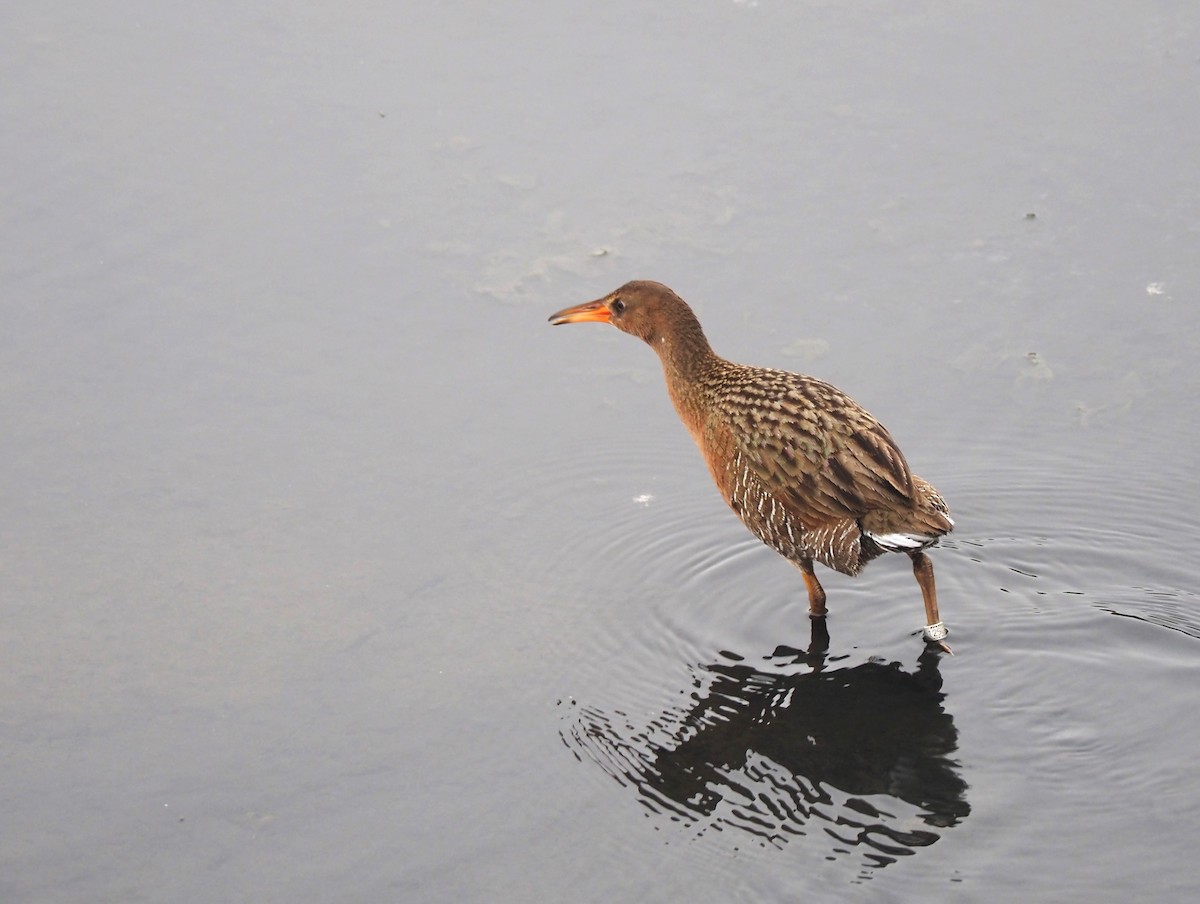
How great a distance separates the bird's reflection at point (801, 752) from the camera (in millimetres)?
4391

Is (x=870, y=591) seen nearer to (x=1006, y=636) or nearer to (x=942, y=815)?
(x=1006, y=636)

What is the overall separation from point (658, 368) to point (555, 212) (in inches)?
42.8

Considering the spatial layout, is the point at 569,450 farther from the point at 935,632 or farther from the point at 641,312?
the point at 935,632

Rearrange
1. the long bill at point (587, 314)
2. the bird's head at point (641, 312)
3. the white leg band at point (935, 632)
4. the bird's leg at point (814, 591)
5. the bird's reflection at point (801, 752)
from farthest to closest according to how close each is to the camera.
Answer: the long bill at point (587, 314) < the bird's head at point (641, 312) < the bird's leg at point (814, 591) < the white leg band at point (935, 632) < the bird's reflection at point (801, 752)

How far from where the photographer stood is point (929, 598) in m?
5.16

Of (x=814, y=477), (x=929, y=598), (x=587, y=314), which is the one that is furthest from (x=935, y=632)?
(x=587, y=314)

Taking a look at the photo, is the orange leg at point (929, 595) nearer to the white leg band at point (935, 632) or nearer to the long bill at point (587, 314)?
the white leg band at point (935, 632)

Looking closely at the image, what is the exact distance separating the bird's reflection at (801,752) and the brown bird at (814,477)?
1.23 feet

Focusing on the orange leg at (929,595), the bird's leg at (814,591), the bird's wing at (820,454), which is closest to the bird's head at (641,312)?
the bird's wing at (820,454)

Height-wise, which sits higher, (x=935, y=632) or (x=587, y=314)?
(x=587, y=314)

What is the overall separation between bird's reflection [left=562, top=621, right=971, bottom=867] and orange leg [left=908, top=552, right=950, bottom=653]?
7 cm

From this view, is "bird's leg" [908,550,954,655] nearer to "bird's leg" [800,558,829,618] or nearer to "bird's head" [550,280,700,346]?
"bird's leg" [800,558,829,618]

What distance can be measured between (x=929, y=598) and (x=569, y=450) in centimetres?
168

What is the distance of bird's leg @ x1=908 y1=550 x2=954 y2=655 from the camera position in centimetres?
511
